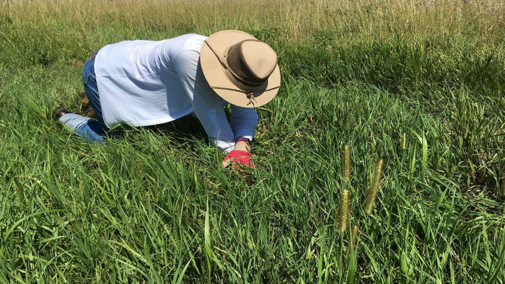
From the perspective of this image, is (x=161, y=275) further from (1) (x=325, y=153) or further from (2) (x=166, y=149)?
(1) (x=325, y=153)

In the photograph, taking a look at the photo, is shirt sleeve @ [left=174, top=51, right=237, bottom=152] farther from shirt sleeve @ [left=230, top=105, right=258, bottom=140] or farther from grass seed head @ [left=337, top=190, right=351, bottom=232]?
grass seed head @ [left=337, top=190, right=351, bottom=232]

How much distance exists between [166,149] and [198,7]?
767cm

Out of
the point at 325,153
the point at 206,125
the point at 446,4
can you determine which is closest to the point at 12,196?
the point at 206,125

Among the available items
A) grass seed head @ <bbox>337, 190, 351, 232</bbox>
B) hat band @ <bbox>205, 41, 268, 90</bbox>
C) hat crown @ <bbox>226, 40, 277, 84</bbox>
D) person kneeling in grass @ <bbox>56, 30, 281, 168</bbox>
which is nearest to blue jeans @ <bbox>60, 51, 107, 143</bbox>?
person kneeling in grass @ <bbox>56, 30, 281, 168</bbox>

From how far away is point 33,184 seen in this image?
1735 mm

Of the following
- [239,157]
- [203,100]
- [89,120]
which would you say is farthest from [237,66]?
[89,120]

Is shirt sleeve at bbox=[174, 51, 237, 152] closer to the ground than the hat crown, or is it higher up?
closer to the ground

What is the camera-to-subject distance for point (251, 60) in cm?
189

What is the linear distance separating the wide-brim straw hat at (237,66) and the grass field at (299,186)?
1.19ft

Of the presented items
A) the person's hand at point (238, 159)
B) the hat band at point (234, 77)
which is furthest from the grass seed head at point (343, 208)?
the hat band at point (234, 77)

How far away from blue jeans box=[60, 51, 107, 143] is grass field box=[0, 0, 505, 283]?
3.9 inches

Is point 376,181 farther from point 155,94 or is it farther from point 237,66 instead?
point 155,94

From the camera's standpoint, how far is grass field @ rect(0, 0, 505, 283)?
4.32 ft

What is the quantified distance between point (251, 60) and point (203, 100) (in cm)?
42
